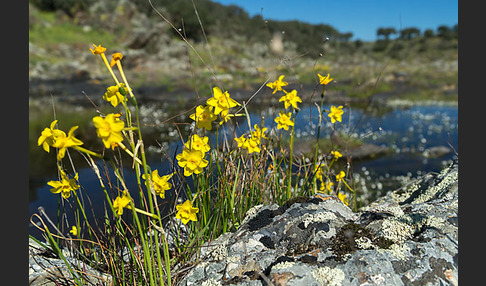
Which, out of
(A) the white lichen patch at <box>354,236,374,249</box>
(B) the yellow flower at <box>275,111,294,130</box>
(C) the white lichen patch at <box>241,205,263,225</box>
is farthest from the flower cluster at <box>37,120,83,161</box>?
(B) the yellow flower at <box>275,111,294,130</box>

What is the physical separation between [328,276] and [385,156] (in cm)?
837

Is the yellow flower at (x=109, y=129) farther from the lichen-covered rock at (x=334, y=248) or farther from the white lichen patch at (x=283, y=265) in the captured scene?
the white lichen patch at (x=283, y=265)

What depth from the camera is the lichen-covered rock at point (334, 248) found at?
73.0 inches

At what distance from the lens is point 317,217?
7.80 feet

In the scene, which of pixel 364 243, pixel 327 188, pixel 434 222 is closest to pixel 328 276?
pixel 364 243

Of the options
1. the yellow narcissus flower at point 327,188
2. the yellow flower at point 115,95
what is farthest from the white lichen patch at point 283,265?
the yellow narcissus flower at point 327,188

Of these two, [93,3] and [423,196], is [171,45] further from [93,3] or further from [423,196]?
[423,196]

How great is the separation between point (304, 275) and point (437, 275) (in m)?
0.70

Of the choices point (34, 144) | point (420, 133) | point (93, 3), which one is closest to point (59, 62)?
point (93, 3)

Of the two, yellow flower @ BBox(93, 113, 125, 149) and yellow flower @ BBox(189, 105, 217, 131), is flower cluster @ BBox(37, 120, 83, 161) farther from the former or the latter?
yellow flower @ BBox(189, 105, 217, 131)

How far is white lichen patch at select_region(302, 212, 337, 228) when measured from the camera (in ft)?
7.75

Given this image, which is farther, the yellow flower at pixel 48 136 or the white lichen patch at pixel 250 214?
the white lichen patch at pixel 250 214

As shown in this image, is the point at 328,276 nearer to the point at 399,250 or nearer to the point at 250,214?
the point at 399,250

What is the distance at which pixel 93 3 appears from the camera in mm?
33344
